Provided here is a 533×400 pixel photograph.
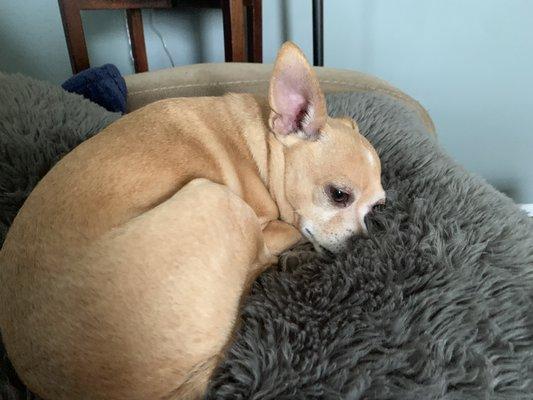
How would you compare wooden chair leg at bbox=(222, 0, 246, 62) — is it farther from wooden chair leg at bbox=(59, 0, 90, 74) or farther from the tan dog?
the tan dog

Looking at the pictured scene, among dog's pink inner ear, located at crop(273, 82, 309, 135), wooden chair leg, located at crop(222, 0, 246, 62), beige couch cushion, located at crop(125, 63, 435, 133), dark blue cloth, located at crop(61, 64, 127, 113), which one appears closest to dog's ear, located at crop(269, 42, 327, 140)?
dog's pink inner ear, located at crop(273, 82, 309, 135)

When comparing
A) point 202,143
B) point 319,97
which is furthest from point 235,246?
point 319,97

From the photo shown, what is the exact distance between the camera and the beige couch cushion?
1818 millimetres

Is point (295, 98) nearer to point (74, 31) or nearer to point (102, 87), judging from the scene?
point (102, 87)

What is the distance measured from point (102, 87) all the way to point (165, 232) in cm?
105

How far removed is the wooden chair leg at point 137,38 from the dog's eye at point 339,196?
160 cm

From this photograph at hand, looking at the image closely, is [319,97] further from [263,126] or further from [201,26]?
[201,26]

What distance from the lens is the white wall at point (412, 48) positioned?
2.37m

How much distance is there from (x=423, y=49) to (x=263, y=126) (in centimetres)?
160

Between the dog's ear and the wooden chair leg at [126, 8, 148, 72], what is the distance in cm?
142

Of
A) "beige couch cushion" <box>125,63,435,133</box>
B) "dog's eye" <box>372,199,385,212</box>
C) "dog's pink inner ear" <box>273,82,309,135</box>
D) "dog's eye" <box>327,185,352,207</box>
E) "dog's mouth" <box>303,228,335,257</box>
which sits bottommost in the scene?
"dog's mouth" <box>303,228,335,257</box>

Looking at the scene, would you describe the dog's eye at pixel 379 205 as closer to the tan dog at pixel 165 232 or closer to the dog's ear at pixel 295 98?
the tan dog at pixel 165 232

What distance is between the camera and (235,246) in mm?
919

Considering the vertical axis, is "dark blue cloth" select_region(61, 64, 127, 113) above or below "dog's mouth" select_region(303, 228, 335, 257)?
above
